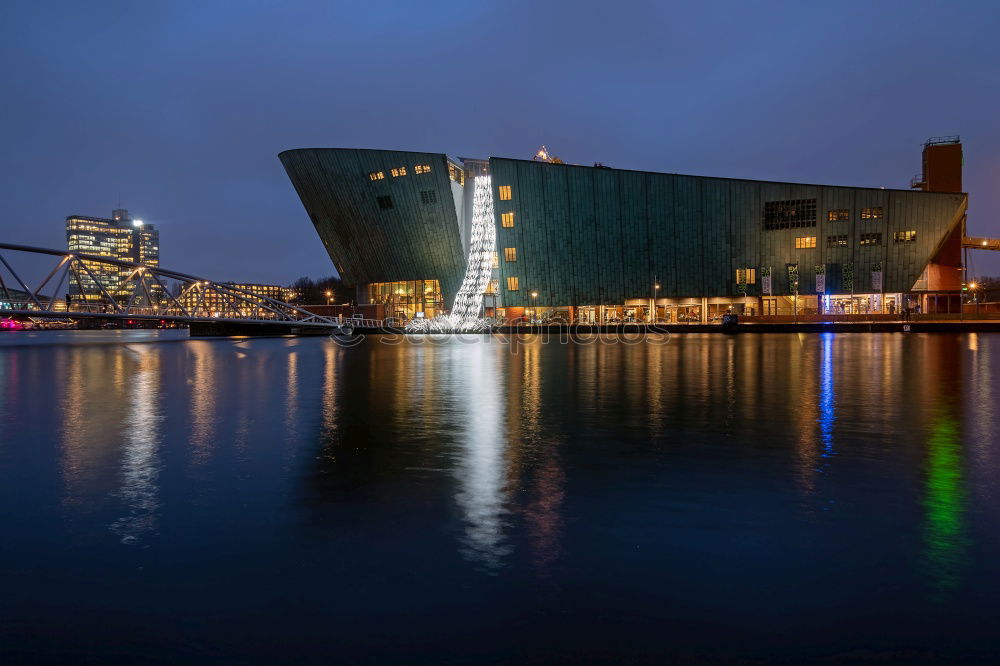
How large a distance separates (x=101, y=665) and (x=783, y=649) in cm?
430

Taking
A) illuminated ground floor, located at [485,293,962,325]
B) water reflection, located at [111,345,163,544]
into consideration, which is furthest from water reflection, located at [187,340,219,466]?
illuminated ground floor, located at [485,293,962,325]

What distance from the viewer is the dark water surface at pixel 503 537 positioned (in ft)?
14.9

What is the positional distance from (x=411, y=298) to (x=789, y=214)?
49.2m

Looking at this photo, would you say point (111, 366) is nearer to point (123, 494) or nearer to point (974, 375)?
point (123, 494)

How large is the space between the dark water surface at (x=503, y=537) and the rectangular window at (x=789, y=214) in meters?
71.2

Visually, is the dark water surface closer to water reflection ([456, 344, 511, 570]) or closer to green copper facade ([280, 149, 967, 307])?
water reflection ([456, 344, 511, 570])

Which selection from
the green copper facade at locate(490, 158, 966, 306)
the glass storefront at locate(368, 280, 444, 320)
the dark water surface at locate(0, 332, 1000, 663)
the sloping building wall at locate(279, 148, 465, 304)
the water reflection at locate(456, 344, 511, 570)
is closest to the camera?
the dark water surface at locate(0, 332, 1000, 663)

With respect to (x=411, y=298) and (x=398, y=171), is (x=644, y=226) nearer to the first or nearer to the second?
(x=398, y=171)

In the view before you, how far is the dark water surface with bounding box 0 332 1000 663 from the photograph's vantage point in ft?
14.9

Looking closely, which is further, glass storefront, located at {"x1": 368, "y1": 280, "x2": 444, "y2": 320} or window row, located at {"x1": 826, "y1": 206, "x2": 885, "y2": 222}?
glass storefront, located at {"x1": 368, "y1": 280, "x2": 444, "y2": 320}

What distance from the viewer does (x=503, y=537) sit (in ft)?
21.0

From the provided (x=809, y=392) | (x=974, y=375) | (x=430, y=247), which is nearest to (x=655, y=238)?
(x=430, y=247)

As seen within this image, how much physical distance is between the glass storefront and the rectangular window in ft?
139

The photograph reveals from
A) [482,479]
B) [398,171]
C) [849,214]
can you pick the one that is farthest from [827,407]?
[398,171]
